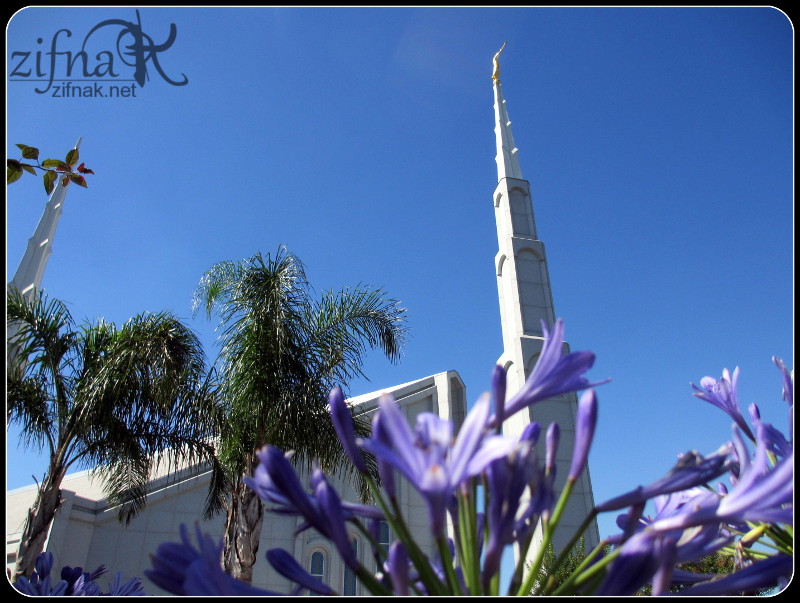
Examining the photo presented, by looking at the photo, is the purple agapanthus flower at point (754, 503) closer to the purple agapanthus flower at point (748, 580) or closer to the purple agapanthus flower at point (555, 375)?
the purple agapanthus flower at point (748, 580)

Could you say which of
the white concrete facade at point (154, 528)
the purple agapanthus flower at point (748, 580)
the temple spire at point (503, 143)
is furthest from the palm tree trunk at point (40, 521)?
the temple spire at point (503, 143)

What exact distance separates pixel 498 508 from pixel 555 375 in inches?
8.5

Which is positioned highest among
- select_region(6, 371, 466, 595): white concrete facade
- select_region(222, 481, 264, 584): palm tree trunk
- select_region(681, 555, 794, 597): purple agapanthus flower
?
select_region(6, 371, 466, 595): white concrete facade

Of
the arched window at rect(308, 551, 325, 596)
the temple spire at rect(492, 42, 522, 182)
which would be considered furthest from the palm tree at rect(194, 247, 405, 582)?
the temple spire at rect(492, 42, 522, 182)

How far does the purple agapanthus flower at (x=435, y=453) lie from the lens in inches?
26.1

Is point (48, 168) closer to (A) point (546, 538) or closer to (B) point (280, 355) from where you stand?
(A) point (546, 538)

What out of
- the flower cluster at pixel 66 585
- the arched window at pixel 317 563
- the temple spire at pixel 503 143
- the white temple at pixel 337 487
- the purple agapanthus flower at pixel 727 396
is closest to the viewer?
the purple agapanthus flower at pixel 727 396

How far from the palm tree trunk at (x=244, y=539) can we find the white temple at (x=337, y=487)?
90 cm

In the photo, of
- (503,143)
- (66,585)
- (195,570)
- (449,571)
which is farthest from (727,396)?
(503,143)

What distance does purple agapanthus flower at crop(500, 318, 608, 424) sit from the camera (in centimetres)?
84

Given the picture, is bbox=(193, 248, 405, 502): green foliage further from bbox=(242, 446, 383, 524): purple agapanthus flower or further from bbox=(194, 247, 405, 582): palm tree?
bbox=(242, 446, 383, 524): purple agapanthus flower

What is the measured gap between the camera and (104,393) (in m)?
6.61

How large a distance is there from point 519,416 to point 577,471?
11102 millimetres

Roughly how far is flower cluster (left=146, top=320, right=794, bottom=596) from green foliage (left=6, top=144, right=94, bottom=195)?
1.72 metres
